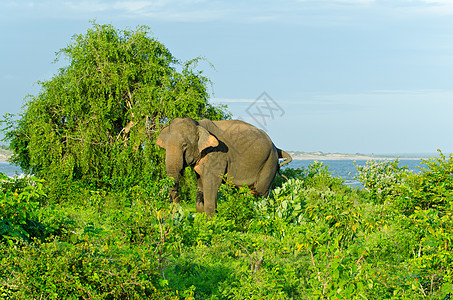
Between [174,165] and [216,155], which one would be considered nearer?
[174,165]

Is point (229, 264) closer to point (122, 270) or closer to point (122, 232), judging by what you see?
point (122, 232)

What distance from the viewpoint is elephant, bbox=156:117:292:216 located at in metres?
12.4

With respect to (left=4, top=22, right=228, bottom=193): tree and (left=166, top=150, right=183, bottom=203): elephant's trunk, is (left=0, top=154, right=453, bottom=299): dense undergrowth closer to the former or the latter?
(left=166, top=150, right=183, bottom=203): elephant's trunk

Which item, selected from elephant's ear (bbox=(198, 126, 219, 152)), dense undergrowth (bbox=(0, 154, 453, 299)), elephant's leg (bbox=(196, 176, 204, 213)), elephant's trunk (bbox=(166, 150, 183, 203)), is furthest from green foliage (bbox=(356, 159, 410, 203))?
elephant's trunk (bbox=(166, 150, 183, 203))

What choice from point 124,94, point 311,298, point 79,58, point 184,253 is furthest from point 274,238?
point 79,58

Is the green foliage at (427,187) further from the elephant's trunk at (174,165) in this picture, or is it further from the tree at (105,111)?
the tree at (105,111)

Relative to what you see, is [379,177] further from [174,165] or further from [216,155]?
[174,165]

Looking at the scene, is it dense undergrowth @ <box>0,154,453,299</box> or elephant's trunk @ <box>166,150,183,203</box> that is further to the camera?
elephant's trunk @ <box>166,150,183,203</box>

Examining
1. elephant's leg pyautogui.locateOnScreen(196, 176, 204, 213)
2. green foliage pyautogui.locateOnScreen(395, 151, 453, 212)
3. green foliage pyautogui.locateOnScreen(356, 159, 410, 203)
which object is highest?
green foliage pyautogui.locateOnScreen(395, 151, 453, 212)

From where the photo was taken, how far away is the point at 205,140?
1251 cm

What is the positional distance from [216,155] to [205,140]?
621 mm

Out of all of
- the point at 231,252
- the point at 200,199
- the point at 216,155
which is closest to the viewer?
the point at 231,252

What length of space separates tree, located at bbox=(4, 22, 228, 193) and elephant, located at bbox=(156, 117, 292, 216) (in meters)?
2.77

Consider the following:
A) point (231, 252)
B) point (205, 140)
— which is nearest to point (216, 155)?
point (205, 140)
